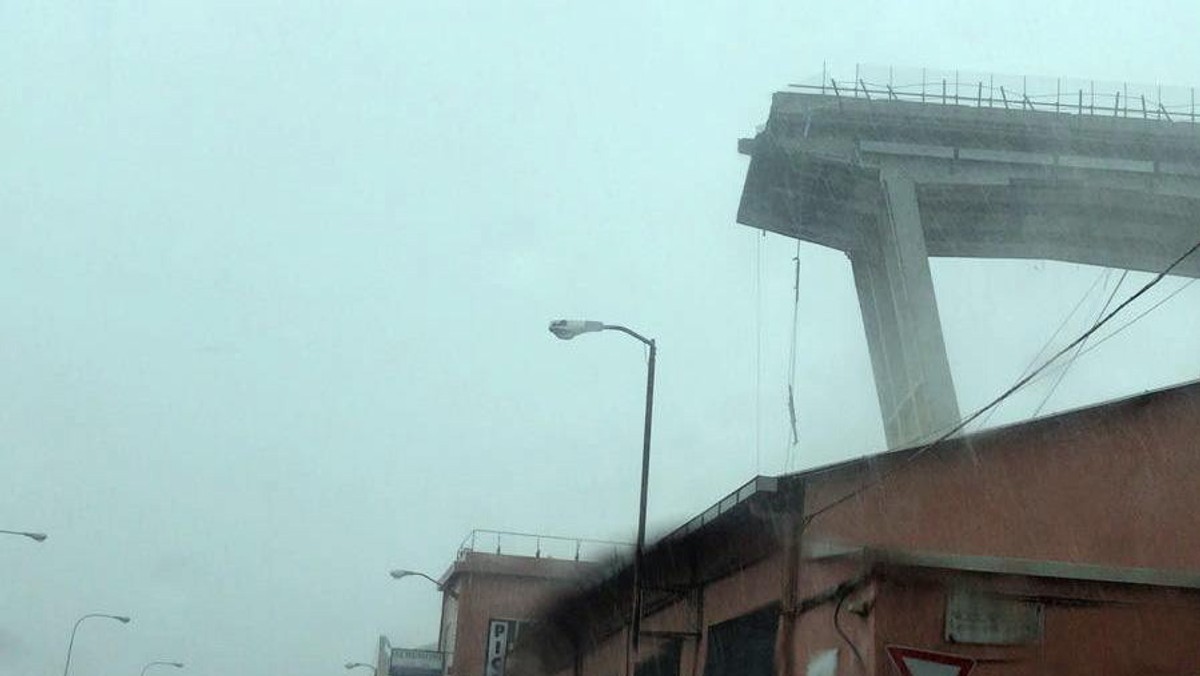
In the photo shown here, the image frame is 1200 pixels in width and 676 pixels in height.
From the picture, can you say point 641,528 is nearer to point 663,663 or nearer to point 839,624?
point 663,663

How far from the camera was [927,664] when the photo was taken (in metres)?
13.4

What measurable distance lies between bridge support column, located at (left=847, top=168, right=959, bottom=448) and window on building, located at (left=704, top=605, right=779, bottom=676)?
21.2 metres

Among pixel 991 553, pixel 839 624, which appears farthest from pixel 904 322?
pixel 839 624

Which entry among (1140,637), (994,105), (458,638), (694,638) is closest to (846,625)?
(1140,637)

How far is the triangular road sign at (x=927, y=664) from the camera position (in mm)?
13297

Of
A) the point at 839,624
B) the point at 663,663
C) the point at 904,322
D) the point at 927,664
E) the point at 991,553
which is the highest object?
the point at 904,322

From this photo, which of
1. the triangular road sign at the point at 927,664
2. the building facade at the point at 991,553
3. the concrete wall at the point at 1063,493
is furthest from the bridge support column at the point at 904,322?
the triangular road sign at the point at 927,664

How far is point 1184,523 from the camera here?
15891 millimetres

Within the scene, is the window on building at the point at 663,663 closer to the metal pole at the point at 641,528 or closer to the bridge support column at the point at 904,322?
the metal pole at the point at 641,528

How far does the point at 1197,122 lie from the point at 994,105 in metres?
5.58

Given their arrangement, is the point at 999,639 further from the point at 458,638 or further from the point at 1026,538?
the point at 458,638

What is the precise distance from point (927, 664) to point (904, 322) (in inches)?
1275

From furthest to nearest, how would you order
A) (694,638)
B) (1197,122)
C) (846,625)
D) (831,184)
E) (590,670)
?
(831,184), (1197,122), (590,670), (694,638), (846,625)

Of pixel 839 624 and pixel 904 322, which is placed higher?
pixel 904 322
